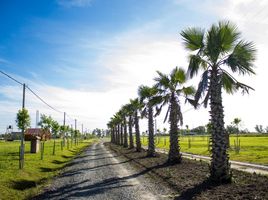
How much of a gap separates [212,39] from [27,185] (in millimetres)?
13816

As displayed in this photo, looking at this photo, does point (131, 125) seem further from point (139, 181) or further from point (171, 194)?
point (171, 194)

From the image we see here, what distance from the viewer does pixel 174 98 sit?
30.7m

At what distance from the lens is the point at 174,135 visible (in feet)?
98.4

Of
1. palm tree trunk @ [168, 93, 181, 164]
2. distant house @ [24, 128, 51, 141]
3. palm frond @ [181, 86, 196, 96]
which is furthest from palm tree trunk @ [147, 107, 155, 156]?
distant house @ [24, 128, 51, 141]

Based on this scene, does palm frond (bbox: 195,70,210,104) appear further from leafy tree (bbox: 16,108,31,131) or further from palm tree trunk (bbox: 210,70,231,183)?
leafy tree (bbox: 16,108,31,131)

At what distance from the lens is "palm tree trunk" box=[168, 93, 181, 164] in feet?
96.2

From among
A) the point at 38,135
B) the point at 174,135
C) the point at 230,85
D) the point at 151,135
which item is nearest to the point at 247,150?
the point at 151,135

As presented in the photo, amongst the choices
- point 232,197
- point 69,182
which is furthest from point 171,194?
point 69,182

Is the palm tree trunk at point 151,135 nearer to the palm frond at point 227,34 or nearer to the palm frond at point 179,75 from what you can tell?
the palm frond at point 179,75

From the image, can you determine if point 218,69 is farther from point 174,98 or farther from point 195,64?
point 174,98

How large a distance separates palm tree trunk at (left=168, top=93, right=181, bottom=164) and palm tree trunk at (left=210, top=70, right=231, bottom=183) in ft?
38.8

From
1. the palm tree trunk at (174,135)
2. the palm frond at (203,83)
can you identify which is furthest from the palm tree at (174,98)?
the palm frond at (203,83)

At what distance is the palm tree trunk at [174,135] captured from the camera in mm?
29317

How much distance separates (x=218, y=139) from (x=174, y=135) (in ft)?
41.1
